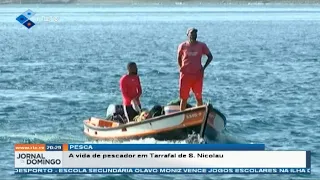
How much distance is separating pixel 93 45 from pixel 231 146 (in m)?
57.4

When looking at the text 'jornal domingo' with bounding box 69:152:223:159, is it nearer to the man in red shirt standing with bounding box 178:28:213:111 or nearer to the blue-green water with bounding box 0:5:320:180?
the blue-green water with bounding box 0:5:320:180

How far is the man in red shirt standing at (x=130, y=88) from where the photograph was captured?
76.8 ft

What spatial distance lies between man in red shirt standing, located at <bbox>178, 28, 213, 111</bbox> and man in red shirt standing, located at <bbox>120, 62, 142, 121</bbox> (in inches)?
46.7

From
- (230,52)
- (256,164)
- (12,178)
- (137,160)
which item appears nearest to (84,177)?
(12,178)

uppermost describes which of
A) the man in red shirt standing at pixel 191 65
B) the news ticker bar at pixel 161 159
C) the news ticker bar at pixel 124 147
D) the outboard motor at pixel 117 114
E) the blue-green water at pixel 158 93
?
the man in red shirt standing at pixel 191 65

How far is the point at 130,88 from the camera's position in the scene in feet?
77.2

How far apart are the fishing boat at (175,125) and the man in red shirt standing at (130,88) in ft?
1.41

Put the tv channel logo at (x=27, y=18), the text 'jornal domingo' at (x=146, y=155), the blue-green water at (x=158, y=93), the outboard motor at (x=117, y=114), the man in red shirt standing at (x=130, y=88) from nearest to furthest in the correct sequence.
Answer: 1. the text 'jornal domingo' at (x=146, y=155)
2. the man in red shirt standing at (x=130, y=88)
3. the outboard motor at (x=117, y=114)
4. the blue-green water at (x=158, y=93)
5. the tv channel logo at (x=27, y=18)

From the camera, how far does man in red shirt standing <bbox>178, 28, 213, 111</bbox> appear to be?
73.7 feet

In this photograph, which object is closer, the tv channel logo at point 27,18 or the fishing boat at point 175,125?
the fishing boat at point 175,125

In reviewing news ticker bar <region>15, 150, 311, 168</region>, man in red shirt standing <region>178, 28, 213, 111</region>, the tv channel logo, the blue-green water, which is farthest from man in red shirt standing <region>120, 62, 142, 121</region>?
the tv channel logo

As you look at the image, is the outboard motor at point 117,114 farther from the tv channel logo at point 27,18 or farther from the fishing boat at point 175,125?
the tv channel logo at point 27,18

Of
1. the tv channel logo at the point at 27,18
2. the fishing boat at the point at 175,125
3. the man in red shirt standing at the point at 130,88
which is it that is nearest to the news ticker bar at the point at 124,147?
the fishing boat at the point at 175,125

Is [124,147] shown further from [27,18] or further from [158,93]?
[27,18]
